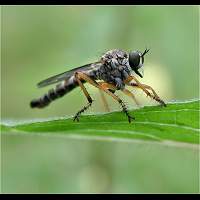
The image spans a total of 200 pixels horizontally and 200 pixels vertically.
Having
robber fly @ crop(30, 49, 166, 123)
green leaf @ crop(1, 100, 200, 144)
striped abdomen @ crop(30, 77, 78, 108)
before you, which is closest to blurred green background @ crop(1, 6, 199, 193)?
striped abdomen @ crop(30, 77, 78, 108)

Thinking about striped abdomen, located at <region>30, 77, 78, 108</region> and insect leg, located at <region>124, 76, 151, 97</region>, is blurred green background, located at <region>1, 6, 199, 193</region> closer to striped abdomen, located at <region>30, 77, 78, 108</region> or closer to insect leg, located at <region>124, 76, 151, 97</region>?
striped abdomen, located at <region>30, 77, 78, 108</region>

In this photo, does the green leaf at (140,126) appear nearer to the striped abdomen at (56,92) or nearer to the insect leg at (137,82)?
the insect leg at (137,82)

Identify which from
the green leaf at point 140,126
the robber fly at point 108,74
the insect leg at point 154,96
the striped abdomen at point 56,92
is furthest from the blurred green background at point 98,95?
the green leaf at point 140,126

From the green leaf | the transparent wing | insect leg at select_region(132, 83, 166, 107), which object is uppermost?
the transparent wing

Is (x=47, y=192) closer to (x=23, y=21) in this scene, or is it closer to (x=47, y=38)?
(x=47, y=38)
